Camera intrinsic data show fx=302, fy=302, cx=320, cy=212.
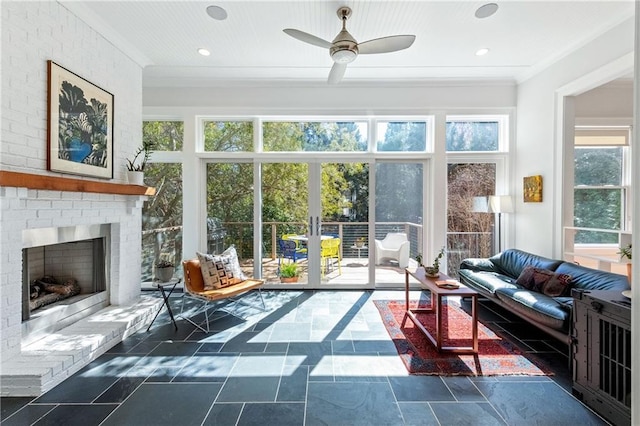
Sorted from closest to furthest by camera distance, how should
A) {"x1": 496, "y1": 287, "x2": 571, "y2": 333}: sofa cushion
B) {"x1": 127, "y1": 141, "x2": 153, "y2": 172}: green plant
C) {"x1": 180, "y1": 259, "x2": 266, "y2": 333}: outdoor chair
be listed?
1. {"x1": 496, "y1": 287, "x2": 571, "y2": 333}: sofa cushion
2. {"x1": 180, "y1": 259, "x2": 266, "y2": 333}: outdoor chair
3. {"x1": 127, "y1": 141, "x2": 153, "y2": 172}: green plant

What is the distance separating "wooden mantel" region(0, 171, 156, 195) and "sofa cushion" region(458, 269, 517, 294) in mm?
4178

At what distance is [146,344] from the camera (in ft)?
9.44

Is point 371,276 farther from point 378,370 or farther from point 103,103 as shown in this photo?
point 103,103

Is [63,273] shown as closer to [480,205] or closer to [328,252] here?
[328,252]

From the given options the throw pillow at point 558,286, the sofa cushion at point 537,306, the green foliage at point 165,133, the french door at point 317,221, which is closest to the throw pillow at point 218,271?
the french door at point 317,221

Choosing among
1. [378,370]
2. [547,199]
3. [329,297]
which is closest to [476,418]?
[378,370]

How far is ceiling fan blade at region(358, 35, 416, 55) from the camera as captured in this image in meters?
2.62

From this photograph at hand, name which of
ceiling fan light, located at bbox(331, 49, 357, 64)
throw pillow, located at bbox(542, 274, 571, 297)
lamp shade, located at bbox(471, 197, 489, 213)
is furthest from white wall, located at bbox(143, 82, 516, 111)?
throw pillow, located at bbox(542, 274, 571, 297)

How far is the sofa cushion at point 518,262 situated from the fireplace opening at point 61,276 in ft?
16.1

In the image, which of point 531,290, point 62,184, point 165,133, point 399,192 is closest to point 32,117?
point 62,184

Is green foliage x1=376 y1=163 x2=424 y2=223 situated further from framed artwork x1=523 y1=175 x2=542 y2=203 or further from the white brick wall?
the white brick wall

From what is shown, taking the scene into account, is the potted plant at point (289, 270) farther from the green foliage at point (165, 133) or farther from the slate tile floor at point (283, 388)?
the green foliage at point (165, 133)

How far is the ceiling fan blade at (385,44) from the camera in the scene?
2615 millimetres

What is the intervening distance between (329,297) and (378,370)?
6.36ft
